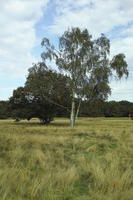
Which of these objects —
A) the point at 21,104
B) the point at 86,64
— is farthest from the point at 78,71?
the point at 21,104

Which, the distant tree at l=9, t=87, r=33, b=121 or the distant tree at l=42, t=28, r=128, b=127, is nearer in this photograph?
the distant tree at l=42, t=28, r=128, b=127

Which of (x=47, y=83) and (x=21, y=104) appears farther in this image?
(x=21, y=104)

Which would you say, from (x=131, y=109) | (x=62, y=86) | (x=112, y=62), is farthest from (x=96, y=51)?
(x=131, y=109)

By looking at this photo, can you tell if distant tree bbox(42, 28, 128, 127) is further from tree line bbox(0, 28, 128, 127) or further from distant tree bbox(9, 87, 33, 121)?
distant tree bbox(9, 87, 33, 121)

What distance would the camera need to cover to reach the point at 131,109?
11194 cm

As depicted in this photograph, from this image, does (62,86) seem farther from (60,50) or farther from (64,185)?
(64,185)

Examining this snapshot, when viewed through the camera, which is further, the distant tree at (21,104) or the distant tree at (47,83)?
the distant tree at (21,104)

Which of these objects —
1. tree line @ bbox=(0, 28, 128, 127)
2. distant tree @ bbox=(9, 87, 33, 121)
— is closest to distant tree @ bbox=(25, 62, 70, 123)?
tree line @ bbox=(0, 28, 128, 127)

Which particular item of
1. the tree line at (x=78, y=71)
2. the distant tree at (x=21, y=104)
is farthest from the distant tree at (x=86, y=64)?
the distant tree at (x=21, y=104)

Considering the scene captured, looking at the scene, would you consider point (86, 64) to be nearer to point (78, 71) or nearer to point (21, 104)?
point (78, 71)

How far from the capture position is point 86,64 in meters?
38.7

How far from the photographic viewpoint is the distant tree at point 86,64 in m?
38.2

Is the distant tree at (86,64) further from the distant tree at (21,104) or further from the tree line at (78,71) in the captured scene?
the distant tree at (21,104)

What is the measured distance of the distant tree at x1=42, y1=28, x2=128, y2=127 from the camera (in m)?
38.2
